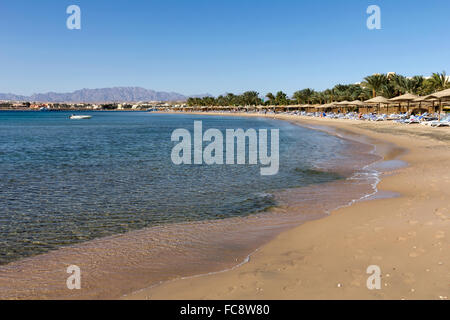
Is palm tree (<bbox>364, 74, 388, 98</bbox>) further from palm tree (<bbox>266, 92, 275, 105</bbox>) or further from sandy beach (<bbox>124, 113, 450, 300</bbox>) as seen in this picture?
palm tree (<bbox>266, 92, 275, 105</bbox>)

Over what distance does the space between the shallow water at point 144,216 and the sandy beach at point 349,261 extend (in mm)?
508

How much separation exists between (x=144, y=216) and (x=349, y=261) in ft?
17.7

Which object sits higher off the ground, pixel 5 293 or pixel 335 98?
pixel 335 98

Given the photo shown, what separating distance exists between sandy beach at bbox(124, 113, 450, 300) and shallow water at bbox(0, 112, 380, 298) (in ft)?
1.67

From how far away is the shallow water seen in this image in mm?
5562

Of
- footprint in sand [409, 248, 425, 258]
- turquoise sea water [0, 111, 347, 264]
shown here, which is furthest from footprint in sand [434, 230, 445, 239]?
turquoise sea water [0, 111, 347, 264]

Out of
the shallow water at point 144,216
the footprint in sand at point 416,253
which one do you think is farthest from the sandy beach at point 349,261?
the shallow water at point 144,216

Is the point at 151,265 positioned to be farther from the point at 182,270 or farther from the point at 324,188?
the point at 324,188

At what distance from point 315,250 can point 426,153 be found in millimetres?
15565

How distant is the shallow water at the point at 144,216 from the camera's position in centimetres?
556

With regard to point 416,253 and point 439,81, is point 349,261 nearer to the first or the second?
point 416,253

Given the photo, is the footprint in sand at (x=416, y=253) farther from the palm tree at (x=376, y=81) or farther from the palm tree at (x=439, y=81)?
the palm tree at (x=376, y=81)

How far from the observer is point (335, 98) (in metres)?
89.6
